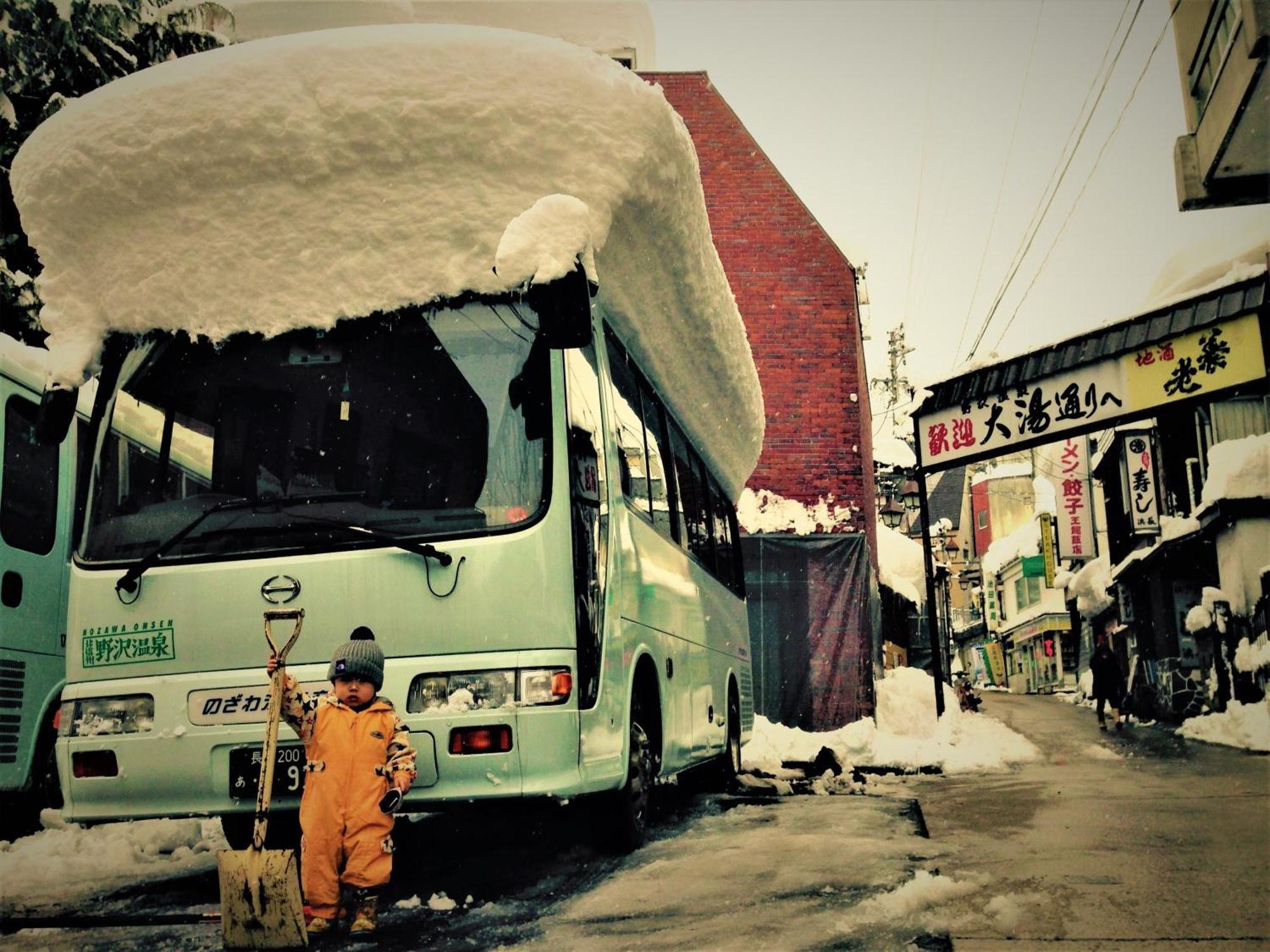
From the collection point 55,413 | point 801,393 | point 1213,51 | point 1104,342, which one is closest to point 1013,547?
point 801,393

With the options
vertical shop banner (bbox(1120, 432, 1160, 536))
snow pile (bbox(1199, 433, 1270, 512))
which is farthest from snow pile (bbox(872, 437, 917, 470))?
snow pile (bbox(1199, 433, 1270, 512))

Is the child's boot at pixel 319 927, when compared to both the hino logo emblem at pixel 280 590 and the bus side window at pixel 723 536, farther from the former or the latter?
the bus side window at pixel 723 536

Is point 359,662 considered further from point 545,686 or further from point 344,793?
point 545,686

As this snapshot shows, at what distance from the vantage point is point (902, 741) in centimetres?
1397

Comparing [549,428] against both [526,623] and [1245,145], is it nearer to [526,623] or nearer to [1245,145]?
[526,623]

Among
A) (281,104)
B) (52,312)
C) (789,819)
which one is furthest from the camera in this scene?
(789,819)

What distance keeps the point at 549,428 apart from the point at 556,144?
122 cm

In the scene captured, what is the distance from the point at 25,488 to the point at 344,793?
466cm

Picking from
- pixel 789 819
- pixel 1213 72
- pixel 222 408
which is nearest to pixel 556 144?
pixel 222 408

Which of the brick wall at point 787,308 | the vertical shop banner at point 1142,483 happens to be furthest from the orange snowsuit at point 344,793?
the vertical shop banner at point 1142,483

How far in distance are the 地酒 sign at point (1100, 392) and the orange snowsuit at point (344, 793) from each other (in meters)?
9.85

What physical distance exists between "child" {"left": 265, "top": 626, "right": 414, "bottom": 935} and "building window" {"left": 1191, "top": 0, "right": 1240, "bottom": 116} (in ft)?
30.4

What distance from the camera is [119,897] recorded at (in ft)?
17.8

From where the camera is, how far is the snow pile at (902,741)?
1228cm
